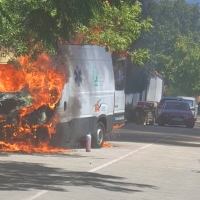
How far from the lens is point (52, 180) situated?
14.6m

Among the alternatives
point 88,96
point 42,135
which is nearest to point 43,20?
point 42,135

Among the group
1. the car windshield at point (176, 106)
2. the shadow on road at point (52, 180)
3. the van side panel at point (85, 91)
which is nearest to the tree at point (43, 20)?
the shadow on road at point (52, 180)

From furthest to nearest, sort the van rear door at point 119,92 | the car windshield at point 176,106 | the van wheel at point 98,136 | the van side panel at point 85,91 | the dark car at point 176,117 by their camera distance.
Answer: the car windshield at point 176,106 → the dark car at point 176,117 → the van rear door at point 119,92 → the van wheel at point 98,136 → the van side panel at point 85,91

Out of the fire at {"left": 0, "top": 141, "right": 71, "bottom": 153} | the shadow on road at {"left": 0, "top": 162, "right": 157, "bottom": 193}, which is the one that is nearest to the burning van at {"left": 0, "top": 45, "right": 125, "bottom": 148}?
the fire at {"left": 0, "top": 141, "right": 71, "bottom": 153}

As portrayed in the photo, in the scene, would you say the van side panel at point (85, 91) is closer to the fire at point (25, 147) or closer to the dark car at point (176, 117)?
the fire at point (25, 147)

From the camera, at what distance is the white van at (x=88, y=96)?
2100 cm

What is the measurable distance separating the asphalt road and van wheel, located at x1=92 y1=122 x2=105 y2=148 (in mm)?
305

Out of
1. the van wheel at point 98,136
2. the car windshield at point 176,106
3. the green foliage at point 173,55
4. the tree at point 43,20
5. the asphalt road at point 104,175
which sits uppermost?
the green foliage at point 173,55

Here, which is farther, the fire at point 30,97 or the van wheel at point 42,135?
the van wheel at point 42,135

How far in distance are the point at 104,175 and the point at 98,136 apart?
7.70 meters

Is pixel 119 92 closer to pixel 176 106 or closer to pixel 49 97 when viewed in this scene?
pixel 49 97

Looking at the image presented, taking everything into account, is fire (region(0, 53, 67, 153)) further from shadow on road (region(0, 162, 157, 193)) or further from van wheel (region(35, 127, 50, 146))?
shadow on road (region(0, 162, 157, 193))

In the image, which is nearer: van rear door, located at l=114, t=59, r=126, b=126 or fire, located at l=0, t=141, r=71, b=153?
fire, located at l=0, t=141, r=71, b=153

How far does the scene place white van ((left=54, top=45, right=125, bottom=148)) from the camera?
21.0 m
